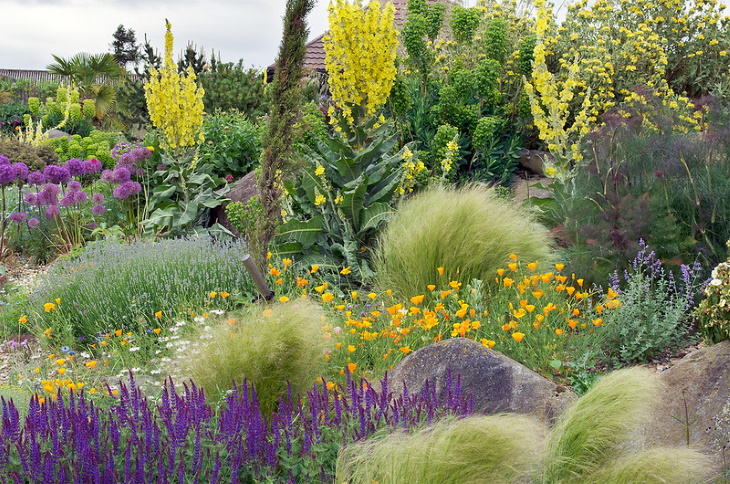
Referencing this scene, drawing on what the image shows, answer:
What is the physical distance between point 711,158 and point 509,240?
151 centimetres

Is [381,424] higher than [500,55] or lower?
lower

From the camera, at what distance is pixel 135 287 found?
18.9 feet

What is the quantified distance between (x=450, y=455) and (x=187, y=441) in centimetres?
95

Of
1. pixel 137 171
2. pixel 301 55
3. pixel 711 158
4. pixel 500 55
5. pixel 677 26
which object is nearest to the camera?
pixel 711 158

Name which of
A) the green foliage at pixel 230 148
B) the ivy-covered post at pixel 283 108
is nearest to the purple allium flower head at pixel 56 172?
the green foliage at pixel 230 148

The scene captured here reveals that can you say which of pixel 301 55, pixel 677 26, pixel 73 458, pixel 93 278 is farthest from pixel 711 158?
pixel 677 26

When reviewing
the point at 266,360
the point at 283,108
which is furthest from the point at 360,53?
the point at 266,360

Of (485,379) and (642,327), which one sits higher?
(642,327)

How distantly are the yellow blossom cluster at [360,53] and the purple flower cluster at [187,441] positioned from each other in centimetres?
396

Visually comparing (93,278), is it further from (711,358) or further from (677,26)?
(677,26)

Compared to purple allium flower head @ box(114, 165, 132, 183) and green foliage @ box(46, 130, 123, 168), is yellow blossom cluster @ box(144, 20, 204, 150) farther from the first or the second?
green foliage @ box(46, 130, 123, 168)

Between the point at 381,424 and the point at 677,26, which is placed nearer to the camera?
the point at 381,424

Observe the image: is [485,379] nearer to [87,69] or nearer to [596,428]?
[596,428]

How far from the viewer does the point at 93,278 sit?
5902 mm
